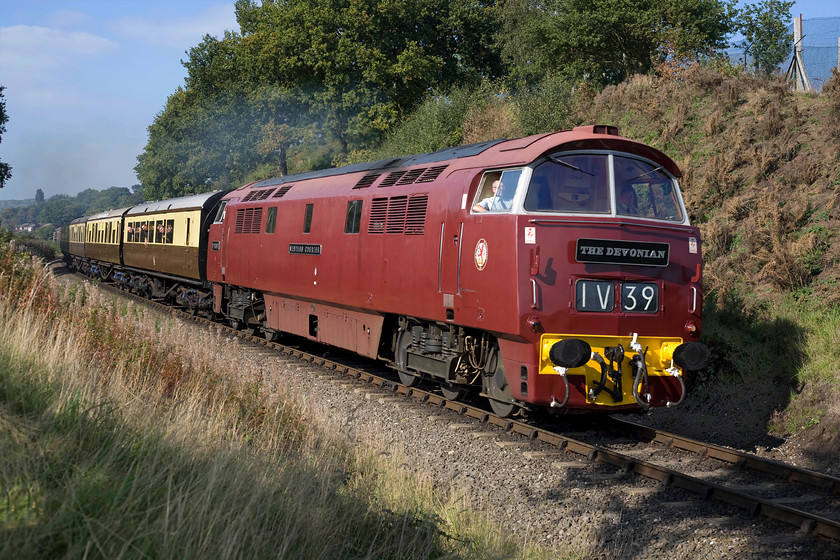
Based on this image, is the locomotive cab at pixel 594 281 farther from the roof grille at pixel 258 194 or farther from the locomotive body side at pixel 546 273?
the roof grille at pixel 258 194

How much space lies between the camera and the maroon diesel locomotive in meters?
8.40

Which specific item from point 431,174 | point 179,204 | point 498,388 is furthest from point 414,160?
point 179,204

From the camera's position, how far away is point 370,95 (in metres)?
40.3

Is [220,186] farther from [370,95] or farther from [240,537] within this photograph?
[240,537]

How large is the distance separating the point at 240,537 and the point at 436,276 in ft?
19.4

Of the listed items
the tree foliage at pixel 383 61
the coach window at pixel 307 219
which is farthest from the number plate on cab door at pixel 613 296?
the tree foliage at pixel 383 61

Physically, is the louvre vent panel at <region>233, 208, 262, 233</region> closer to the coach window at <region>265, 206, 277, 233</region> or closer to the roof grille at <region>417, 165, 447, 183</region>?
the coach window at <region>265, 206, 277, 233</region>

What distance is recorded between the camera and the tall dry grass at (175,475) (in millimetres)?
4035

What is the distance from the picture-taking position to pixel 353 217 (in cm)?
1258

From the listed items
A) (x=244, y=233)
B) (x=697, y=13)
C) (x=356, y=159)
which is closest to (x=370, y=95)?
(x=356, y=159)

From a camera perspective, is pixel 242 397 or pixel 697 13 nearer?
pixel 242 397

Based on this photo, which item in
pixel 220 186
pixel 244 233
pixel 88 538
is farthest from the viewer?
pixel 220 186

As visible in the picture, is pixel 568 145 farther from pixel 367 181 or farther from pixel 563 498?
pixel 367 181

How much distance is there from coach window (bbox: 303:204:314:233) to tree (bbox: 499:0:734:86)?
61.2 ft
